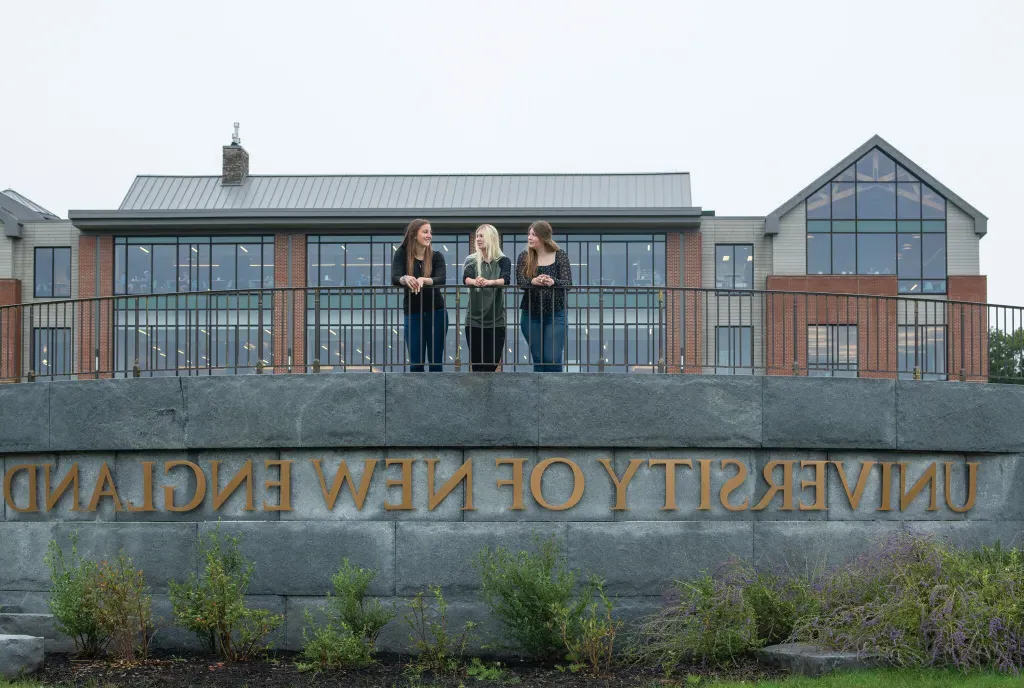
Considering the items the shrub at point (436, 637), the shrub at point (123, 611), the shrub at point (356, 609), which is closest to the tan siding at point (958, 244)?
the shrub at point (436, 637)

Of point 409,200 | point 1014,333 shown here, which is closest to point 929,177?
point 409,200

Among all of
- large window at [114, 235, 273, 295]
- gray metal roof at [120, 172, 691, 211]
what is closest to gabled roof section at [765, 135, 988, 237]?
gray metal roof at [120, 172, 691, 211]

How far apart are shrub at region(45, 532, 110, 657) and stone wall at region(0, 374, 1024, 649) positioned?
991 millimetres

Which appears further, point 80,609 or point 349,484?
point 349,484

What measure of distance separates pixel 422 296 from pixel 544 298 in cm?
121

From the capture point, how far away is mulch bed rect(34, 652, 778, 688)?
1026 cm

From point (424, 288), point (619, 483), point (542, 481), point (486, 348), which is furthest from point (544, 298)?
point (619, 483)

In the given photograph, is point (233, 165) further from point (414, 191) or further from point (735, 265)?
point (735, 265)

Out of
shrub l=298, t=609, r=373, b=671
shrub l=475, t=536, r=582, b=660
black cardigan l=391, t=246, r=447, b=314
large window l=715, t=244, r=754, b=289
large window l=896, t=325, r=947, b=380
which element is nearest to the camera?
shrub l=298, t=609, r=373, b=671

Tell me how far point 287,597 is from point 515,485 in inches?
94.0

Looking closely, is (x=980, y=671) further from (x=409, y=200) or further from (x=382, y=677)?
(x=409, y=200)

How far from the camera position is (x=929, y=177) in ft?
174

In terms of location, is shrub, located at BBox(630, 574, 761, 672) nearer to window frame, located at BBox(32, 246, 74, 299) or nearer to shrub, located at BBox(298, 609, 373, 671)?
shrub, located at BBox(298, 609, 373, 671)

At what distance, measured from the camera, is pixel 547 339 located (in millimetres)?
12812
